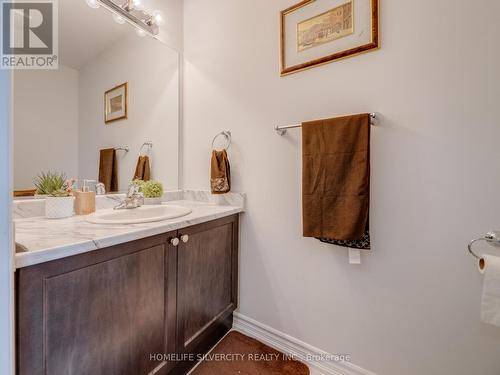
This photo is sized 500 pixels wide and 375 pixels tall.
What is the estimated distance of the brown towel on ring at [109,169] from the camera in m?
1.42

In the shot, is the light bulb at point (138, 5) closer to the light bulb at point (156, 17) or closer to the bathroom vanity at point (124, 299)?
the light bulb at point (156, 17)

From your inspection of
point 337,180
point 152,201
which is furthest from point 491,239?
point 152,201

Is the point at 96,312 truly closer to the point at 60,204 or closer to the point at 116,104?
the point at 60,204

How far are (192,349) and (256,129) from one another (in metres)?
1.28

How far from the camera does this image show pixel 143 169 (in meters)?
1.66

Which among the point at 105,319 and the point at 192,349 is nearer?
the point at 105,319

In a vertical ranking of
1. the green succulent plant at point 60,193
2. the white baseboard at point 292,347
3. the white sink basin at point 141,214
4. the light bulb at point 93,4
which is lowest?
the white baseboard at point 292,347

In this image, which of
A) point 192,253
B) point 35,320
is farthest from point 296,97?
point 35,320

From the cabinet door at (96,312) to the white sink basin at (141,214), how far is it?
0.51ft

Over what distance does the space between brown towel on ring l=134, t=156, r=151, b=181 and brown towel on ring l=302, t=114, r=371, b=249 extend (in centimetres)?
111

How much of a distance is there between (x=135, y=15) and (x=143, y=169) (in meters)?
0.98

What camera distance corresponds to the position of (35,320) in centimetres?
66

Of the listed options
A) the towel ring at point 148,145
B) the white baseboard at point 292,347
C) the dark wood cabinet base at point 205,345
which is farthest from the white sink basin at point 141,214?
the white baseboard at point 292,347

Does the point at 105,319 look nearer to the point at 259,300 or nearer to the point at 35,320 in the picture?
the point at 35,320
